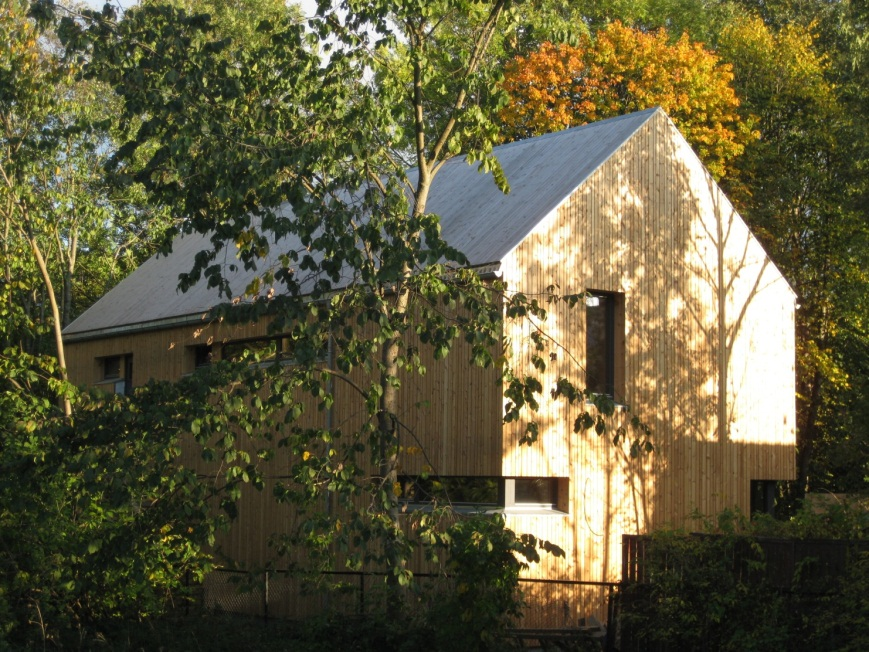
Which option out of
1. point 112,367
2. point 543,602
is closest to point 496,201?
point 543,602

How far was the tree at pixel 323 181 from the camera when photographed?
1097cm

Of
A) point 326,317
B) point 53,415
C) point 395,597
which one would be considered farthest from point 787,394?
point 53,415

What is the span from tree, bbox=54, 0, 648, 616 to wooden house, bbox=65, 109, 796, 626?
308cm

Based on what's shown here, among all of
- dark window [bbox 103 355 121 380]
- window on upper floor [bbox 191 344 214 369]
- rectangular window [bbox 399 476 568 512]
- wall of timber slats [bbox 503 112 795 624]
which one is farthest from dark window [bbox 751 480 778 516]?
dark window [bbox 103 355 121 380]

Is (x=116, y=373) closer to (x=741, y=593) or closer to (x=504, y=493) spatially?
(x=504, y=493)

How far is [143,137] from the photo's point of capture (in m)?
11.5

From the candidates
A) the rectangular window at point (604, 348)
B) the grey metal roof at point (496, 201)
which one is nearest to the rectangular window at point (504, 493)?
the rectangular window at point (604, 348)

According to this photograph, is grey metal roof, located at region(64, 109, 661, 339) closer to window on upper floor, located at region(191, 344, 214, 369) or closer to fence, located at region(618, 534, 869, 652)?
window on upper floor, located at region(191, 344, 214, 369)

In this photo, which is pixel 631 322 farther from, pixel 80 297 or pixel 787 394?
pixel 80 297

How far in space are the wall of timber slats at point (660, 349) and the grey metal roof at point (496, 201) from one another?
256mm

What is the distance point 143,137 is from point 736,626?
8.22 meters

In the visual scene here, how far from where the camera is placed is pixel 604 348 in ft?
54.6

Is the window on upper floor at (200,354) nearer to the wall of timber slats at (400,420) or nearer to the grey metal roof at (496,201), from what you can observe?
the wall of timber slats at (400,420)

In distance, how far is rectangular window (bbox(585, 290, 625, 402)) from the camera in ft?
54.1
